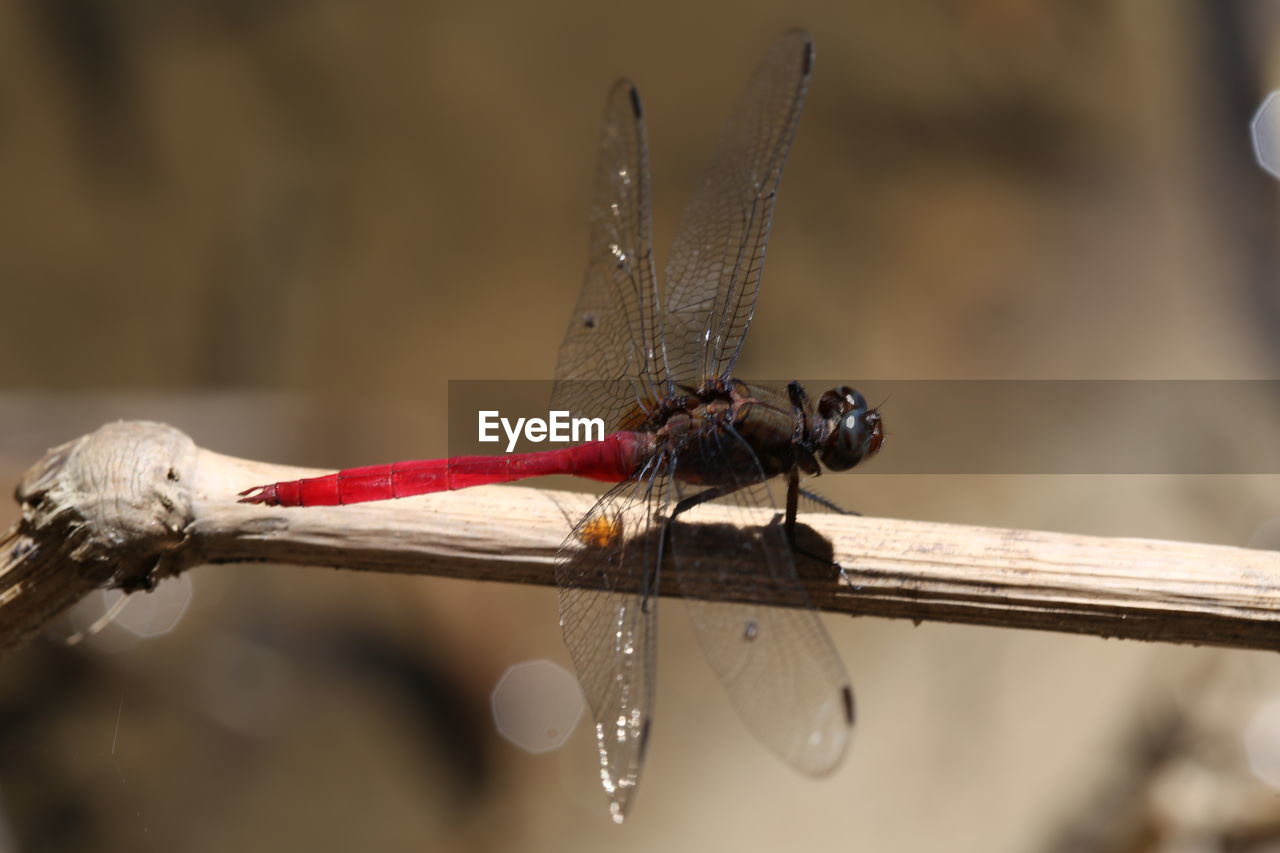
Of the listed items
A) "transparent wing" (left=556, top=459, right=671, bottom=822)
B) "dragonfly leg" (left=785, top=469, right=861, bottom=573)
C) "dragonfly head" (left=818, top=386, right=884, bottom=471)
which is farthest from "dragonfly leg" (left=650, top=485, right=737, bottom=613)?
"dragonfly head" (left=818, top=386, right=884, bottom=471)

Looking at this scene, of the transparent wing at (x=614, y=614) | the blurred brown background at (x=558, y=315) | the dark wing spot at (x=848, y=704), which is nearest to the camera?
the dark wing spot at (x=848, y=704)

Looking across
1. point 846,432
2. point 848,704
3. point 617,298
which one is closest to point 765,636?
point 848,704

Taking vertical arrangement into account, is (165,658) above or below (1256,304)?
below

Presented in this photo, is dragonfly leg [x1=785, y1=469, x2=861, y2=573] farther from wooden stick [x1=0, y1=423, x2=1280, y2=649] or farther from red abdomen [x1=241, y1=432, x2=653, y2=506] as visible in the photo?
red abdomen [x1=241, y1=432, x2=653, y2=506]

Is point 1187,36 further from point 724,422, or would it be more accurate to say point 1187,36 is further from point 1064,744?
point 724,422

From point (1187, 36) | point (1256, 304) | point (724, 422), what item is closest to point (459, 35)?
point (724, 422)

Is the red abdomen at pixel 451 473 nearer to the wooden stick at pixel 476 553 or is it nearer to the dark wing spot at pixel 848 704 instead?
the wooden stick at pixel 476 553

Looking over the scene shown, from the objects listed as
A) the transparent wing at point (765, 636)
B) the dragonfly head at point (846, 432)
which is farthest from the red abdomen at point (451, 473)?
the dragonfly head at point (846, 432)
